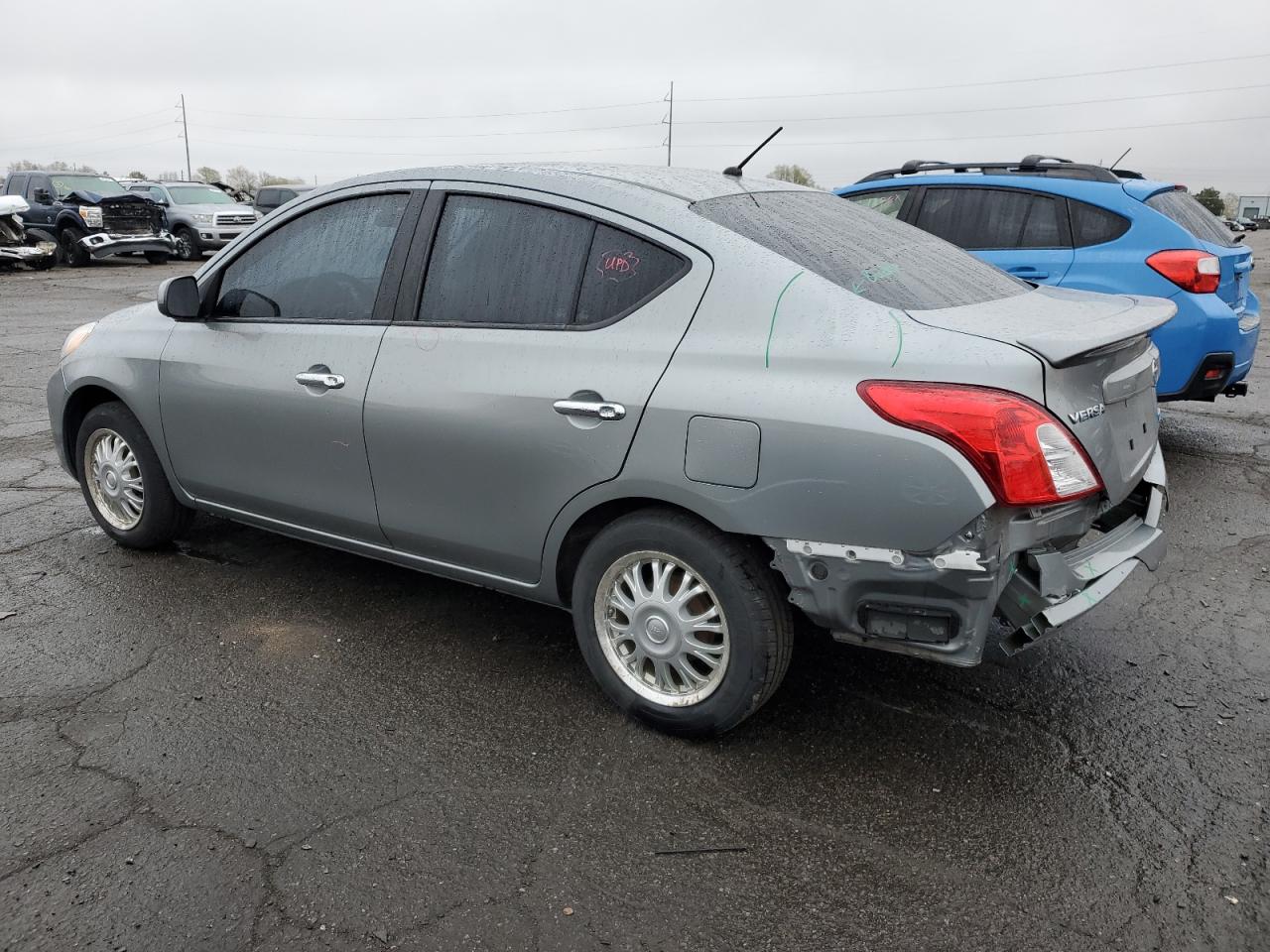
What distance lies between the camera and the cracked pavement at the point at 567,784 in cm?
238

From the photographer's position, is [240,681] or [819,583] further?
[240,681]

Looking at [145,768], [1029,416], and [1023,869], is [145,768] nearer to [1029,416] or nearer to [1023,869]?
[1023,869]

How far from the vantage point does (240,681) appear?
11.5ft

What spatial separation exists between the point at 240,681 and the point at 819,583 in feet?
6.77

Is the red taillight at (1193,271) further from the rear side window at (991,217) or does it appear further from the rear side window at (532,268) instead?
the rear side window at (532,268)

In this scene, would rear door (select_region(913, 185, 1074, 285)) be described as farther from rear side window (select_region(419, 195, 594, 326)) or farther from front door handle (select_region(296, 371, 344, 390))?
front door handle (select_region(296, 371, 344, 390))

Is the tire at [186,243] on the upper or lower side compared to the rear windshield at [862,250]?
lower

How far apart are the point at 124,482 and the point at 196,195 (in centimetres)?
2267

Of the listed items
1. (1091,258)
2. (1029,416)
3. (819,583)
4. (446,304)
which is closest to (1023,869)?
(819,583)

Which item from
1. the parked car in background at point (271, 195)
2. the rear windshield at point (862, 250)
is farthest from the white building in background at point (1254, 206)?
the rear windshield at point (862, 250)

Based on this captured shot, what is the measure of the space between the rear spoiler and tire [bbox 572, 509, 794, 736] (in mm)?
916

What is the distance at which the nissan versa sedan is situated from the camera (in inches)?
102

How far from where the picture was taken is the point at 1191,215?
6.36 metres

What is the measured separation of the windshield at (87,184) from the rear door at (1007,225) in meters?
21.7
